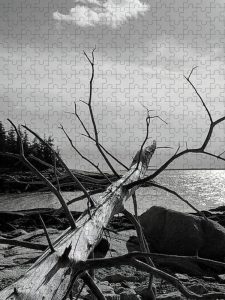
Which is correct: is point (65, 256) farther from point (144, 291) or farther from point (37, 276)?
point (144, 291)

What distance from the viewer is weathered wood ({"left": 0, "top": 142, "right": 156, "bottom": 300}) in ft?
5.45

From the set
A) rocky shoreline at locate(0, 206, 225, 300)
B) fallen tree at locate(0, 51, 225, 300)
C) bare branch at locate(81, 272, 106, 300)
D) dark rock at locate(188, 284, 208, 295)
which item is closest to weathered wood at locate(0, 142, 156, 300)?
fallen tree at locate(0, 51, 225, 300)

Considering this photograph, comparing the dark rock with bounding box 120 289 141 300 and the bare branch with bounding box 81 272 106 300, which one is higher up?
the bare branch with bounding box 81 272 106 300

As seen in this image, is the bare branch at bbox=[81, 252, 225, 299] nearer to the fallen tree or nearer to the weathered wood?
the fallen tree

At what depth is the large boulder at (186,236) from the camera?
7.64m

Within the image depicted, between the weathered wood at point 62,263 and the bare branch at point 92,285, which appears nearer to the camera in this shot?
the weathered wood at point 62,263

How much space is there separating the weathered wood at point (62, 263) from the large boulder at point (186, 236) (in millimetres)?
5061

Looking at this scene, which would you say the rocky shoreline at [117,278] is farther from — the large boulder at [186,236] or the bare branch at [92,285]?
the bare branch at [92,285]

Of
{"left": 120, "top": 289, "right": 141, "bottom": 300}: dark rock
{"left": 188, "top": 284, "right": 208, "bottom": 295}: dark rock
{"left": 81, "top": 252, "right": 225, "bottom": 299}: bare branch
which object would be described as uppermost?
{"left": 81, "top": 252, "right": 225, "bottom": 299}: bare branch

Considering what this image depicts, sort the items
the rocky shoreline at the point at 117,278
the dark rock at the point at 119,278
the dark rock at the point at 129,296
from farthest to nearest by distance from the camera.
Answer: the dark rock at the point at 119,278 < the rocky shoreline at the point at 117,278 < the dark rock at the point at 129,296

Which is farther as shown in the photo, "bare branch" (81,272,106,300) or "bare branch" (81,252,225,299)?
"bare branch" (81,272,106,300)

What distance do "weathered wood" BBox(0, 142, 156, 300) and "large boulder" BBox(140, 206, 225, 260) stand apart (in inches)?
199

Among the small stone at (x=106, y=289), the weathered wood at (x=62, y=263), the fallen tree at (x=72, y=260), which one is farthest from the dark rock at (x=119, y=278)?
the weathered wood at (x=62, y=263)

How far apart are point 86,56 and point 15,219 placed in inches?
459
